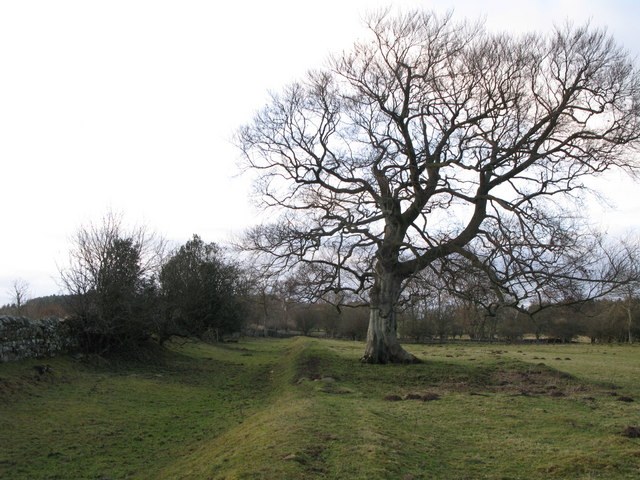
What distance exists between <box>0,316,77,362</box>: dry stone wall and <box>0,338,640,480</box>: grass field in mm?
482

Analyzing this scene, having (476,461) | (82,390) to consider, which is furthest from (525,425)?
(82,390)

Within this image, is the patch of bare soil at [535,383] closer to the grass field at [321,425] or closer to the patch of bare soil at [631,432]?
the grass field at [321,425]

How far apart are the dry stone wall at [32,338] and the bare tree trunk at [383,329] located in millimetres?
11721

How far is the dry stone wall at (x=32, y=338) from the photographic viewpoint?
14111 mm

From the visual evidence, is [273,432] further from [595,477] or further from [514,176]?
[514,176]

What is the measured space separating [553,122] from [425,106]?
4.65 meters

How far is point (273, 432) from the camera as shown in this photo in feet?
24.6

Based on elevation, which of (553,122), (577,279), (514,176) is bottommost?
(577,279)

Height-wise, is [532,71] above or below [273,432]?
above

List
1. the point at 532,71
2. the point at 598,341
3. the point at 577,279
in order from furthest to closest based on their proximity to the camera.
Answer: the point at 598,341 < the point at 532,71 < the point at 577,279

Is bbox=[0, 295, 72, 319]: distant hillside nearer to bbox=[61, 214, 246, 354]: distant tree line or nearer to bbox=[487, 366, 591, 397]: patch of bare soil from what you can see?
bbox=[61, 214, 246, 354]: distant tree line

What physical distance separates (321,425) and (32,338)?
12.2 metres

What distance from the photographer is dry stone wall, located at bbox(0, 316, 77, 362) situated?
556 inches

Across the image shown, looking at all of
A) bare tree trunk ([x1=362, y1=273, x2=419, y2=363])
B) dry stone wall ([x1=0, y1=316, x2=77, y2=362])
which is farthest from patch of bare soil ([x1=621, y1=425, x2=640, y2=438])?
dry stone wall ([x1=0, y1=316, x2=77, y2=362])
